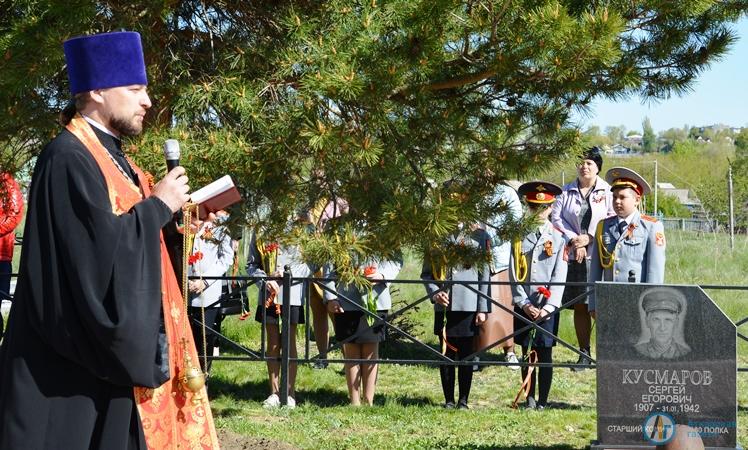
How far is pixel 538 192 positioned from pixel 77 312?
4.72 m

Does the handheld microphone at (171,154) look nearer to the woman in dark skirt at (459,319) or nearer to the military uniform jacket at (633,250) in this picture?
the woman in dark skirt at (459,319)

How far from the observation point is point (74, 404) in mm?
3459

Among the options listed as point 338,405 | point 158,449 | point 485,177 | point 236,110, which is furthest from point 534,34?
point 338,405

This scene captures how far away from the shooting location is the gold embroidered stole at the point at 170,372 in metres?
3.60

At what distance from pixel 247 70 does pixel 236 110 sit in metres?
0.36

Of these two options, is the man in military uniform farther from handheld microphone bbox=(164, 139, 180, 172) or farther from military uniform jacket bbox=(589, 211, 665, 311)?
handheld microphone bbox=(164, 139, 180, 172)

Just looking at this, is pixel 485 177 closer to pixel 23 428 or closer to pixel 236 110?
pixel 236 110

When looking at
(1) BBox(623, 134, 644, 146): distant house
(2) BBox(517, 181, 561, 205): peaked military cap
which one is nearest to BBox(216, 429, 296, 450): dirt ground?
(2) BBox(517, 181, 561, 205): peaked military cap

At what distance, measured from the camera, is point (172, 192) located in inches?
140

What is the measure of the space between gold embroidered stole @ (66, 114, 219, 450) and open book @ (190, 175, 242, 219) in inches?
7.4

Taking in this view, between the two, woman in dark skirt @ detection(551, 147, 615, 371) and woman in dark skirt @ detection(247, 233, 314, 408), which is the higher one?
woman in dark skirt @ detection(551, 147, 615, 371)

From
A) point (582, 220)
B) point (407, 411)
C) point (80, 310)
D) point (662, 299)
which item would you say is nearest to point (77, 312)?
point (80, 310)

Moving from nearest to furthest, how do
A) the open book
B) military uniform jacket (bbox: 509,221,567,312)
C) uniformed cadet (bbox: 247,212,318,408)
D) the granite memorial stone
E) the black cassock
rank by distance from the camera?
the black cassock → the open book → the granite memorial stone → uniformed cadet (bbox: 247,212,318,408) → military uniform jacket (bbox: 509,221,567,312)

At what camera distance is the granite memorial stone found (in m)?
5.89
